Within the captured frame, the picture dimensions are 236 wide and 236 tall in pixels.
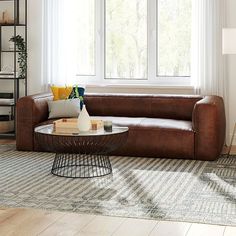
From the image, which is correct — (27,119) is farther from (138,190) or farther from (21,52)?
(138,190)

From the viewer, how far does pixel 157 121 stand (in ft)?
19.9

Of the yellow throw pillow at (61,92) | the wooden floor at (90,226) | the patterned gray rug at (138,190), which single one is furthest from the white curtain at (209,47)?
the wooden floor at (90,226)

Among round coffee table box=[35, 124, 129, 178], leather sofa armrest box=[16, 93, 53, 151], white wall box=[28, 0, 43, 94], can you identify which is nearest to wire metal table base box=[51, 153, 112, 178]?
round coffee table box=[35, 124, 129, 178]

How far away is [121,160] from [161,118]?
960 millimetres

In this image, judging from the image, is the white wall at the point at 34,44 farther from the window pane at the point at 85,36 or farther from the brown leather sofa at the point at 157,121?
the brown leather sofa at the point at 157,121

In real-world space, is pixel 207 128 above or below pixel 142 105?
below

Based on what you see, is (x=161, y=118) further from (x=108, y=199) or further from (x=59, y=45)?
(x=108, y=199)

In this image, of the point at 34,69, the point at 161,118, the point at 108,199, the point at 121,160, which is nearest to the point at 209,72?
the point at 161,118

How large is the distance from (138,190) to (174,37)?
128 inches

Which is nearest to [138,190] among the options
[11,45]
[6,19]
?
[11,45]

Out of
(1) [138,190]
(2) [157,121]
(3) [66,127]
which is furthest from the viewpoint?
(2) [157,121]

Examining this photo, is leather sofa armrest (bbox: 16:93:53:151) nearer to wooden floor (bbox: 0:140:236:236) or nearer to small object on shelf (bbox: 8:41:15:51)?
small object on shelf (bbox: 8:41:15:51)

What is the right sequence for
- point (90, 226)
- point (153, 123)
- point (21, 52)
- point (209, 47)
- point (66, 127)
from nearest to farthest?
point (90, 226), point (66, 127), point (153, 123), point (209, 47), point (21, 52)

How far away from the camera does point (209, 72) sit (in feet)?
21.8
